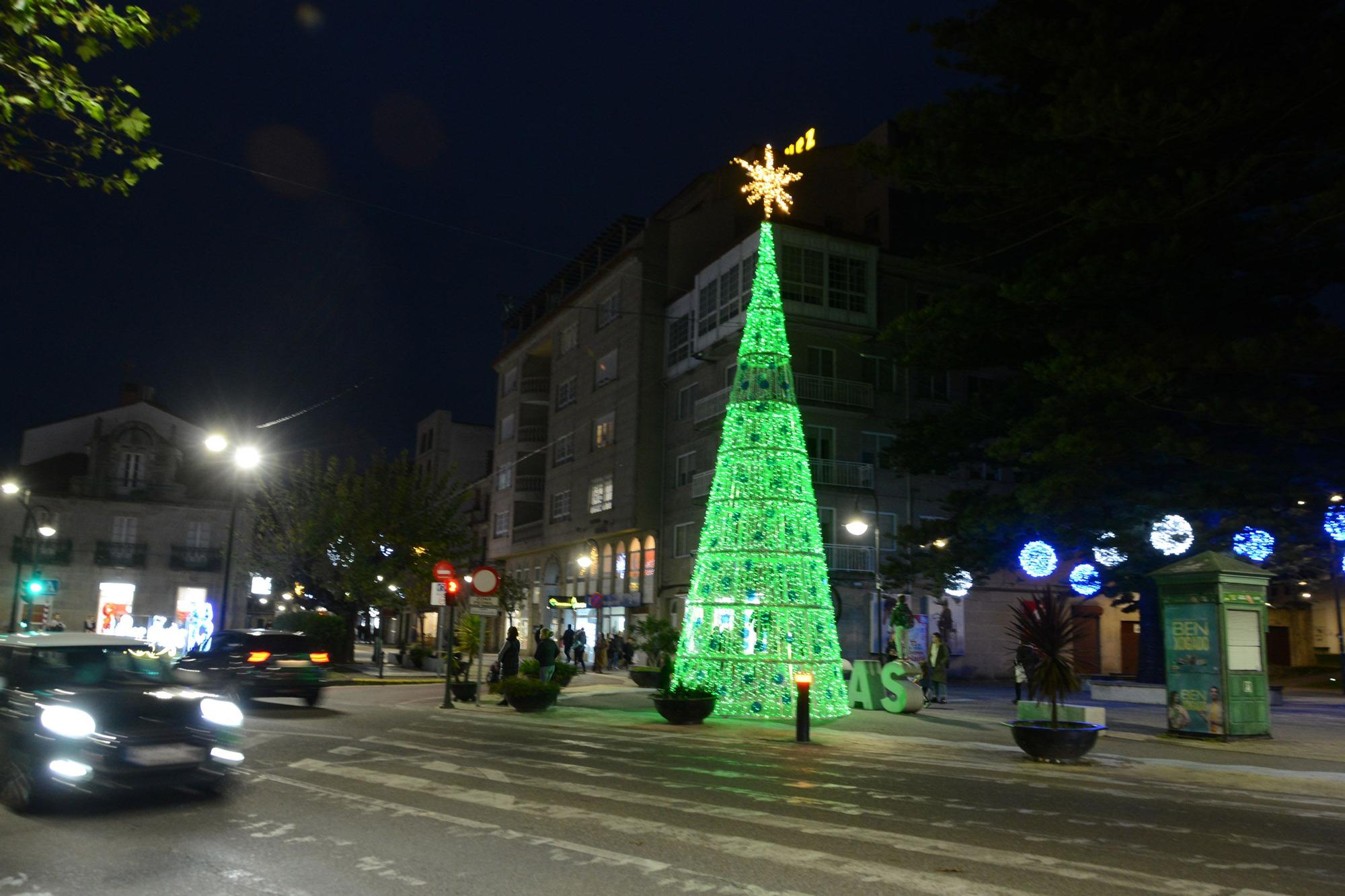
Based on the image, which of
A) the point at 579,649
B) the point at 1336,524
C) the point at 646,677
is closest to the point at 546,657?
the point at 646,677

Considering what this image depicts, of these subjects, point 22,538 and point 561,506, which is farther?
point 561,506

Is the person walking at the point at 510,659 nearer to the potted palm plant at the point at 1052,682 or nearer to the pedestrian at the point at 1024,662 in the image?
the pedestrian at the point at 1024,662

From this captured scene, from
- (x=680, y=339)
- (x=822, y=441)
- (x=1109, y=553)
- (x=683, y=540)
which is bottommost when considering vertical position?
(x=1109, y=553)

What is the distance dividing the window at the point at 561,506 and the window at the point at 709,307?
14420mm

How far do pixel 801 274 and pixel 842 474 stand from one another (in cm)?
783

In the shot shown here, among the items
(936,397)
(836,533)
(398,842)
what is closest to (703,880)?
(398,842)

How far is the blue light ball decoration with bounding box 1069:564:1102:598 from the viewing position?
85.7ft

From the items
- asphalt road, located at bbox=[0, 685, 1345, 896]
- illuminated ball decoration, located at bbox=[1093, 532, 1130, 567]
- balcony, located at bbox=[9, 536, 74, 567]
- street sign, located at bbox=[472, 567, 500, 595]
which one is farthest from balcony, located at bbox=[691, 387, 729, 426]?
balcony, located at bbox=[9, 536, 74, 567]

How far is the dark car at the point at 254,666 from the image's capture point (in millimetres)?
20094

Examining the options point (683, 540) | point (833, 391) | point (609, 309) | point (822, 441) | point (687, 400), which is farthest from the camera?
point (609, 309)

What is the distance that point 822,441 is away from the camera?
130 ft

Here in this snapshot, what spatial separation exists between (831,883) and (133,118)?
782 centimetres

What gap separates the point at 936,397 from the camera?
4209 cm

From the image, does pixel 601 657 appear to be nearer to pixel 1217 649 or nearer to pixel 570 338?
pixel 570 338
